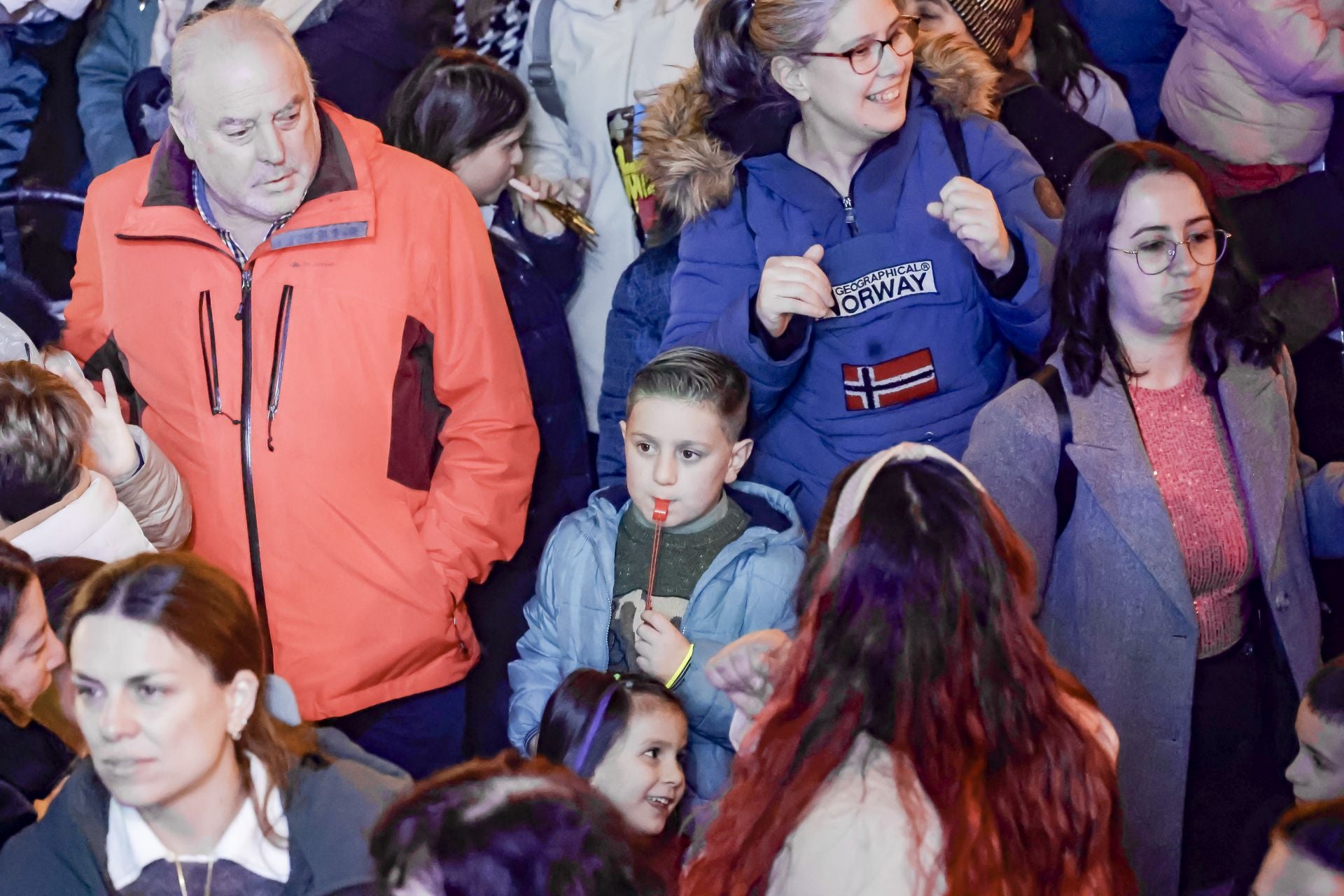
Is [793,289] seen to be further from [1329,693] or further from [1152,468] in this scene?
[1329,693]

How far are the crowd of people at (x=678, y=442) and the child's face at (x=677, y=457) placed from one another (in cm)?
1

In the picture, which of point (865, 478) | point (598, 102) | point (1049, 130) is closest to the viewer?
point (865, 478)

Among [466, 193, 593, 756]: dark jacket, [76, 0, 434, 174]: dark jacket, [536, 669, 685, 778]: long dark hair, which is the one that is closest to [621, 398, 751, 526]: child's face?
[536, 669, 685, 778]: long dark hair

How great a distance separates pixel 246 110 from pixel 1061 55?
1.78 meters

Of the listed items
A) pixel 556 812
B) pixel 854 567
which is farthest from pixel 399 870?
pixel 854 567

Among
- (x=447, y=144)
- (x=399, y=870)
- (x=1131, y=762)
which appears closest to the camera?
(x=399, y=870)

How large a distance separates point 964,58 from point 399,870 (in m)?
1.92

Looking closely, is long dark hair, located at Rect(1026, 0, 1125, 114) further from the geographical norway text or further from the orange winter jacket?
the orange winter jacket

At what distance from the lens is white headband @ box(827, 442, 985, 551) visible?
194 centimetres

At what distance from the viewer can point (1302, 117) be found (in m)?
3.17

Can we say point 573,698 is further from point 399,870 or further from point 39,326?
point 39,326

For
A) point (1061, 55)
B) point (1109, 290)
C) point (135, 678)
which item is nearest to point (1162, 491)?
point (1109, 290)

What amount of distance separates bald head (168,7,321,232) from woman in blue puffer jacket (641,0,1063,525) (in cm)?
69

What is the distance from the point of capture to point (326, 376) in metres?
2.95
